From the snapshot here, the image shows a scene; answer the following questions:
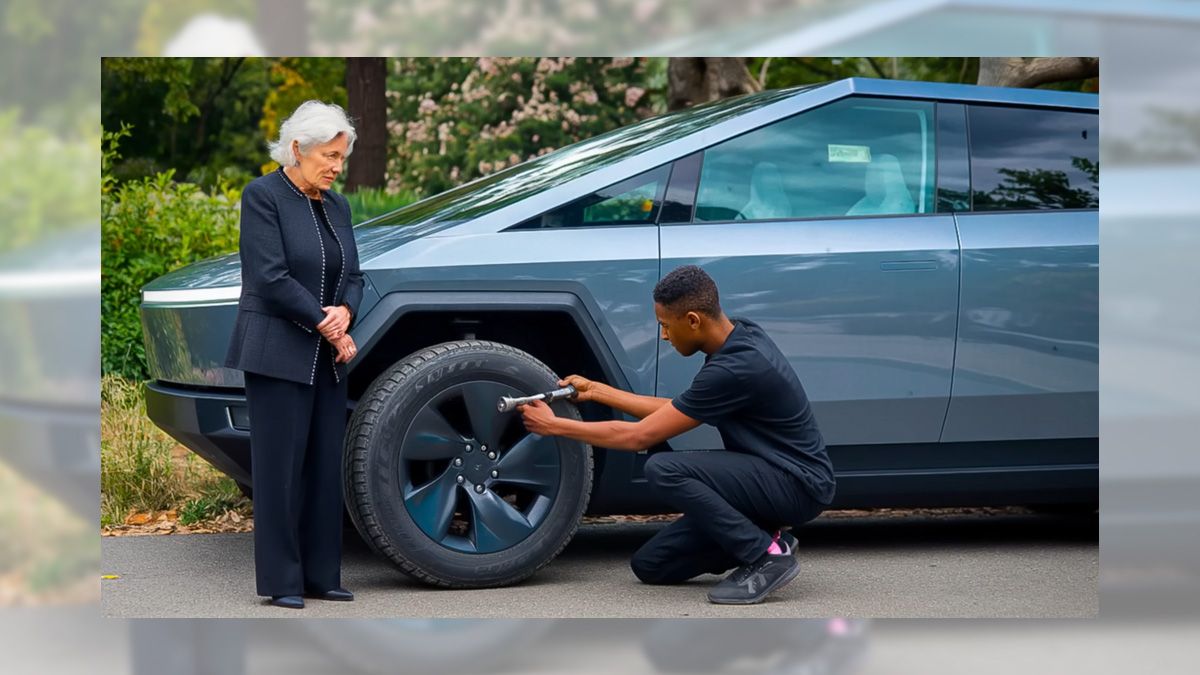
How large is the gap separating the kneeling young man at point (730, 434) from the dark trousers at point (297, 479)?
0.63 m

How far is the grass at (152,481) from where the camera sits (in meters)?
6.07

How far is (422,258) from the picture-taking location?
15.0ft

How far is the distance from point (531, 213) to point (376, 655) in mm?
1510

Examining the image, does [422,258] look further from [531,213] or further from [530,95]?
[530,95]

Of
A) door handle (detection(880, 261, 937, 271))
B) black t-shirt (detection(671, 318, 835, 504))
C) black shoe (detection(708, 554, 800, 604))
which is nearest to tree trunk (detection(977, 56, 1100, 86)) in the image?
door handle (detection(880, 261, 937, 271))

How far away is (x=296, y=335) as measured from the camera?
4.32 meters

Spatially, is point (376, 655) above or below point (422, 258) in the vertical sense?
below

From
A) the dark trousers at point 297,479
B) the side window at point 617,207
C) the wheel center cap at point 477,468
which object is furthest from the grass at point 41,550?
the side window at point 617,207

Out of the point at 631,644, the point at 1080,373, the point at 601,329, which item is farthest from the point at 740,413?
the point at 1080,373

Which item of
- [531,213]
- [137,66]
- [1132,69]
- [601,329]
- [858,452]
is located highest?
[137,66]

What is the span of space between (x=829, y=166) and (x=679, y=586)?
1561 mm

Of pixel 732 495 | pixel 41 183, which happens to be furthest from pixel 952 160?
pixel 41 183

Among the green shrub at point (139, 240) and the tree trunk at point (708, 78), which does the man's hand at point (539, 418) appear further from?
the tree trunk at point (708, 78)

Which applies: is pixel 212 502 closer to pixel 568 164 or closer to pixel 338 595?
pixel 338 595
